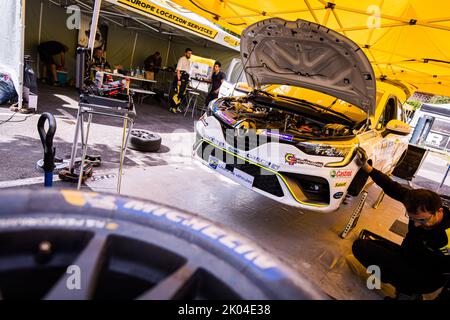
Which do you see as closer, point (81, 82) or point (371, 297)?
point (371, 297)

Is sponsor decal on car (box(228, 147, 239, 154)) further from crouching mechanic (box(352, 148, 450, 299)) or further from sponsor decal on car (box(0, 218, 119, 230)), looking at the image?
sponsor decal on car (box(0, 218, 119, 230))

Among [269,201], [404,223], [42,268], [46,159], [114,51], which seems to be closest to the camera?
[42,268]

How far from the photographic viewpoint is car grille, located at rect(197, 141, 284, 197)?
9.82 ft

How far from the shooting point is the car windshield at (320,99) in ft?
14.6

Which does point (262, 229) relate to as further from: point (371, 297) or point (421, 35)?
point (421, 35)

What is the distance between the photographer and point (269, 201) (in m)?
4.21

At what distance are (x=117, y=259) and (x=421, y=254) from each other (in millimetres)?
2493

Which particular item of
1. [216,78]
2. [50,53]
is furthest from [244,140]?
[50,53]

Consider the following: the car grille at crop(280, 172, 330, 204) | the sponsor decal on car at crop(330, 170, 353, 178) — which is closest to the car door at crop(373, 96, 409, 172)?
the sponsor decal on car at crop(330, 170, 353, 178)

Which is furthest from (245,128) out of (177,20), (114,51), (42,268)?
(114,51)

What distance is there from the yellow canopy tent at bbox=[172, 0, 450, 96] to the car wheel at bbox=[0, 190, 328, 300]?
4.69m

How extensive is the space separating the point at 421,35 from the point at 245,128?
4205 mm

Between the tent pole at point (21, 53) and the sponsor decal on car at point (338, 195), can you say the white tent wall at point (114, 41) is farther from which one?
the sponsor decal on car at point (338, 195)

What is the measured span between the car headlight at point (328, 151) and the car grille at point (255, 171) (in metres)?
0.42
